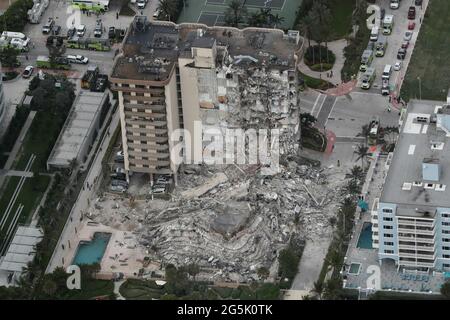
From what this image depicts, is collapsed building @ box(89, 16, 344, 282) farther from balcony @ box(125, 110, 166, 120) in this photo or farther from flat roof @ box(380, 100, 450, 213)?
flat roof @ box(380, 100, 450, 213)

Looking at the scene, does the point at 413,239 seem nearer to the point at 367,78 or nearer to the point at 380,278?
the point at 380,278

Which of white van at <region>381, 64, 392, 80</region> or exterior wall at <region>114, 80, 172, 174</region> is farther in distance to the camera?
white van at <region>381, 64, 392, 80</region>

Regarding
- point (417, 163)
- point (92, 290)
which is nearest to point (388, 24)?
point (417, 163)

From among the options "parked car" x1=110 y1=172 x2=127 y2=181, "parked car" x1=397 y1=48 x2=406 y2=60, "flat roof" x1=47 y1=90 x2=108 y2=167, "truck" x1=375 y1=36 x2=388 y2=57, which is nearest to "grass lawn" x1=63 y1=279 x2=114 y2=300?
"parked car" x1=110 y1=172 x2=127 y2=181

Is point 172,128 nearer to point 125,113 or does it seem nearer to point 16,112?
point 125,113

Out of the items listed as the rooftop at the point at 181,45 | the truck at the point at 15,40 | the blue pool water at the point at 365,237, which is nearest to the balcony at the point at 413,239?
the blue pool water at the point at 365,237

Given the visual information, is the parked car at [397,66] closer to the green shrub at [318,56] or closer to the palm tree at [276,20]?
the green shrub at [318,56]

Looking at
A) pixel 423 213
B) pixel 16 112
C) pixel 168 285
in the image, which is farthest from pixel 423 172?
pixel 16 112
